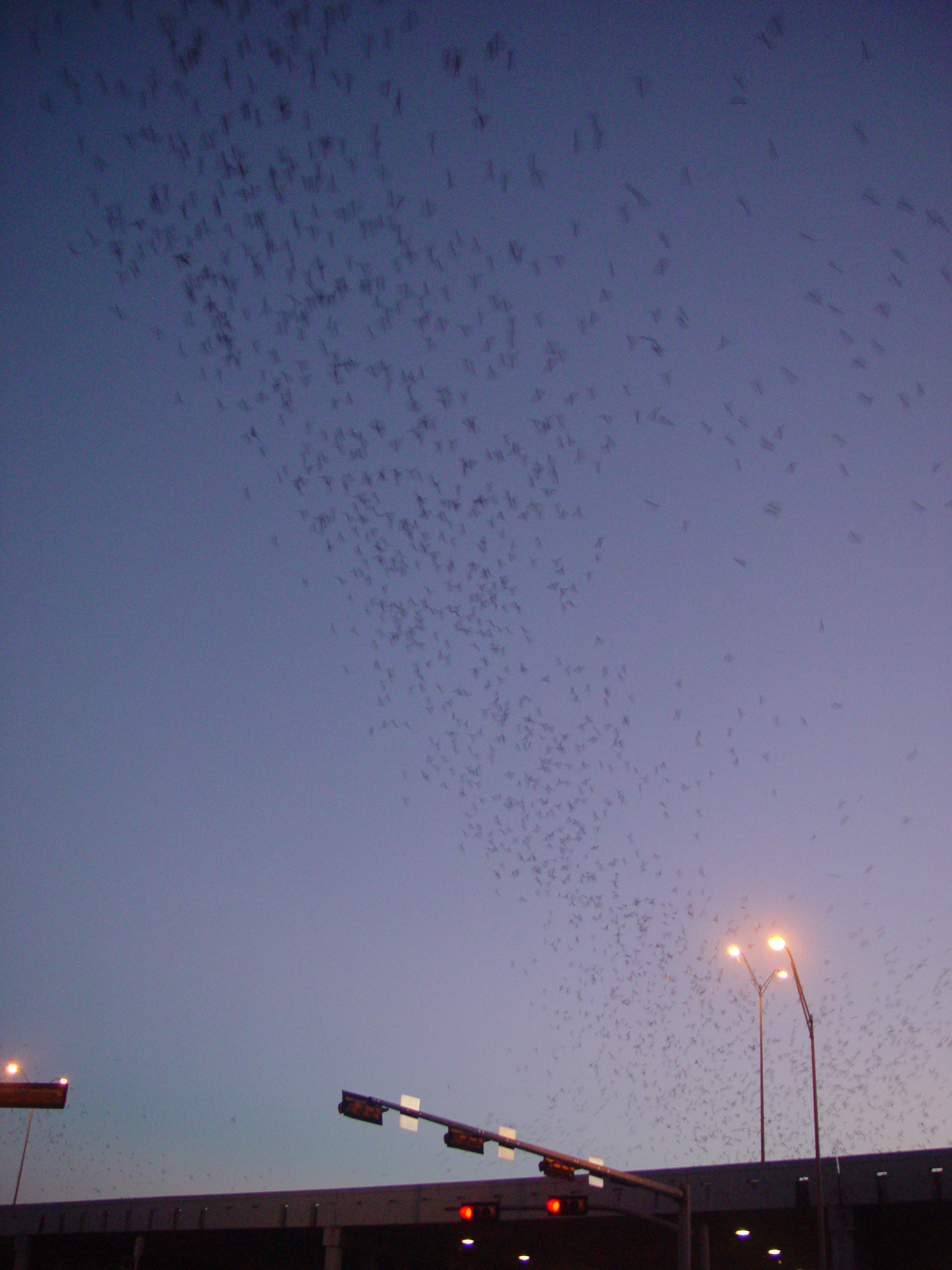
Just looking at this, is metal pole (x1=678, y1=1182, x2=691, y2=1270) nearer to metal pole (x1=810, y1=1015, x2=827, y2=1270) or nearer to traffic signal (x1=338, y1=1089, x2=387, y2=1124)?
metal pole (x1=810, y1=1015, x2=827, y2=1270)

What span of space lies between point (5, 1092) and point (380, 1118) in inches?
399

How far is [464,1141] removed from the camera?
2428cm

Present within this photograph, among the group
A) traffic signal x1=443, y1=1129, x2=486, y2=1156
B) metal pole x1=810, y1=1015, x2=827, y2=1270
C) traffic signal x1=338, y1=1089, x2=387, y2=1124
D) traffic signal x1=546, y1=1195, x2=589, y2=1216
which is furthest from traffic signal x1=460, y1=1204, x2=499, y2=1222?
metal pole x1=810, y1=1015, x2=827, y2=1270

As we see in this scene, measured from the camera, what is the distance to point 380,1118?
23203 millimetres

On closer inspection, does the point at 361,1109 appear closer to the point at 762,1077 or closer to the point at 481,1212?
the point at 481,1212

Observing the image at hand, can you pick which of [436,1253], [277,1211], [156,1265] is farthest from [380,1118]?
[156,1265]

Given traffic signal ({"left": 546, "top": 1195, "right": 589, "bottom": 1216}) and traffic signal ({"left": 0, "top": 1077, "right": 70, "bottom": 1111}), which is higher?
traffic signal ({"left": 0, "top": 1077, "right": 70, "bottom": 1111})

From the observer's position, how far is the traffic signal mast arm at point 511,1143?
23.1 m

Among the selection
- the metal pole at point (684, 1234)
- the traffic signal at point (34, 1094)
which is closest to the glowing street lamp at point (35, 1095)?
the traffic signal at point (34, 1094)

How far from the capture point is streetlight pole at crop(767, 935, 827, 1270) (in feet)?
97.7

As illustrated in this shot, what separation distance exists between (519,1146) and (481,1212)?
5.46 meters

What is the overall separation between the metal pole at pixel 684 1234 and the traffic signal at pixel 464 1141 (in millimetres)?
5977

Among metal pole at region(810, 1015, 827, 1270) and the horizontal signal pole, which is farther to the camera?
metal pole at region(810, 1015, 827, 1270)

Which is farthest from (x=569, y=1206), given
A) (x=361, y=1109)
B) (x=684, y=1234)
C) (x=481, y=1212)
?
(x=361, y=1109)
